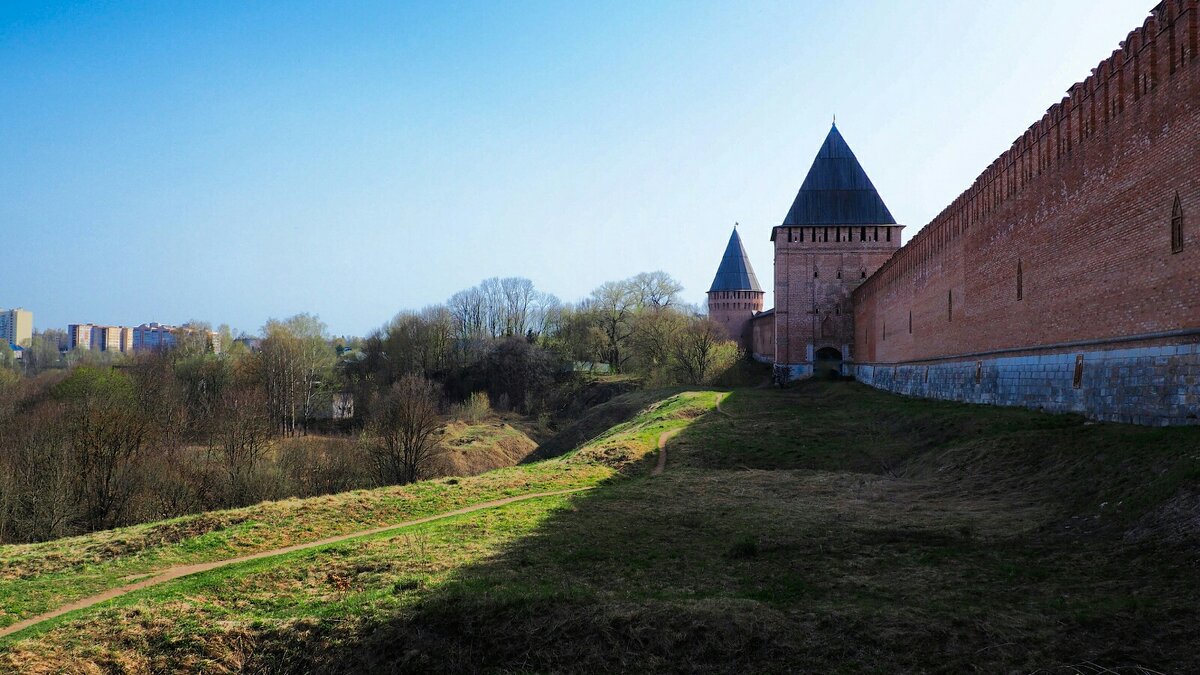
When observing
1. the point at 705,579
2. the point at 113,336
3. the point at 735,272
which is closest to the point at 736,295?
the point at 735,272

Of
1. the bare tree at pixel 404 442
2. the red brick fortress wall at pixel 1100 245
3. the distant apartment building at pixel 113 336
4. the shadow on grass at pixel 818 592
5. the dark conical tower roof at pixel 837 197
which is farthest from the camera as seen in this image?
the distant apartment building at pixel 113 336

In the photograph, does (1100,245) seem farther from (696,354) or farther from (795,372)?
(696,354)

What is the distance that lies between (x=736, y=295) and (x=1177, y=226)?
2062 inches

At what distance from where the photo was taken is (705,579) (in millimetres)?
8695

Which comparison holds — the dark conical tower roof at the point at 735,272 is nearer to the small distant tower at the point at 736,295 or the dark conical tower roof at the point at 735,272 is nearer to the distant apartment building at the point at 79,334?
the small distant tower at the point at 736,295

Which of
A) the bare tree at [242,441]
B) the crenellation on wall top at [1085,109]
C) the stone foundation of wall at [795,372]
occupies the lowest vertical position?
the bare tree at [242,441]

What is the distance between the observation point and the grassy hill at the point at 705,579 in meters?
6.56

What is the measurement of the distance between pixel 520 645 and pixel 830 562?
3.61 m

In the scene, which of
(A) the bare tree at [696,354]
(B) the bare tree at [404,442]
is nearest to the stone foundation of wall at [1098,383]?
(B) the bare tree at [404,442]

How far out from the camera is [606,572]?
9.22 metres

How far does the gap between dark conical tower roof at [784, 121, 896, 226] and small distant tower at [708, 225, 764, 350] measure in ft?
74.1

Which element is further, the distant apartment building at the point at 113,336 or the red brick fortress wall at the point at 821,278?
the distant apartment building at the point at 113,336

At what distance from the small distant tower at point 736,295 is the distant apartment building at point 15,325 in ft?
451

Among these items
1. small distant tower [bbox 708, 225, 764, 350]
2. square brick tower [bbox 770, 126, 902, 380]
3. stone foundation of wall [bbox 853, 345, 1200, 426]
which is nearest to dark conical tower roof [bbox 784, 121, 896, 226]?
square brick tower [bbox 770, 126, 902, 380]
